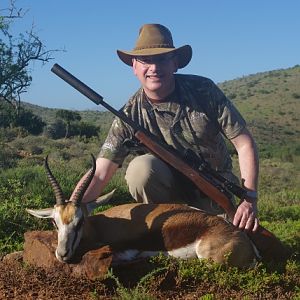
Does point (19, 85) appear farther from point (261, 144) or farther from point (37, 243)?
point (261, 144)

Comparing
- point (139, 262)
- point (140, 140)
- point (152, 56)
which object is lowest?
point (139, 262)

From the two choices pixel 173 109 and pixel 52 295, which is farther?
pixel 173 109

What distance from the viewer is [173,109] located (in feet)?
19.7

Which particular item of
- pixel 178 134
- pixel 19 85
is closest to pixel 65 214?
pixel 178 134

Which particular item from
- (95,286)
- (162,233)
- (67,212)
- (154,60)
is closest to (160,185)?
(162,233)

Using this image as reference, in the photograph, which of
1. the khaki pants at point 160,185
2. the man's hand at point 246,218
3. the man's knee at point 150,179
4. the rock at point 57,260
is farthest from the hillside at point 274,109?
the rock at point 57,260

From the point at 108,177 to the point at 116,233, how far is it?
2.83ft

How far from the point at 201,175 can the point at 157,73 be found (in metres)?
1.18

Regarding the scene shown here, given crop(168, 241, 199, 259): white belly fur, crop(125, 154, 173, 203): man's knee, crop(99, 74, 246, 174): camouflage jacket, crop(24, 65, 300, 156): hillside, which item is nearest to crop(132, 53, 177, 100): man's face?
crop(99, 74, 246, 174): camouflage jacket

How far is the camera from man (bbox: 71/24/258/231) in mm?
5812

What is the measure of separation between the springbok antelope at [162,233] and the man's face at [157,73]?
1.32 meters

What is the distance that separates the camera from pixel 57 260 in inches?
189

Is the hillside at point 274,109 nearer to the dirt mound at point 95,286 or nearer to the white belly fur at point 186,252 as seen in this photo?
the white belly fur at point 186,252

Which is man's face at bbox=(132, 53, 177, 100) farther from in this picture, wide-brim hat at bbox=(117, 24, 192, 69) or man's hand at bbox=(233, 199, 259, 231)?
man's hand at bbox=(233, 199, 259, 231)
